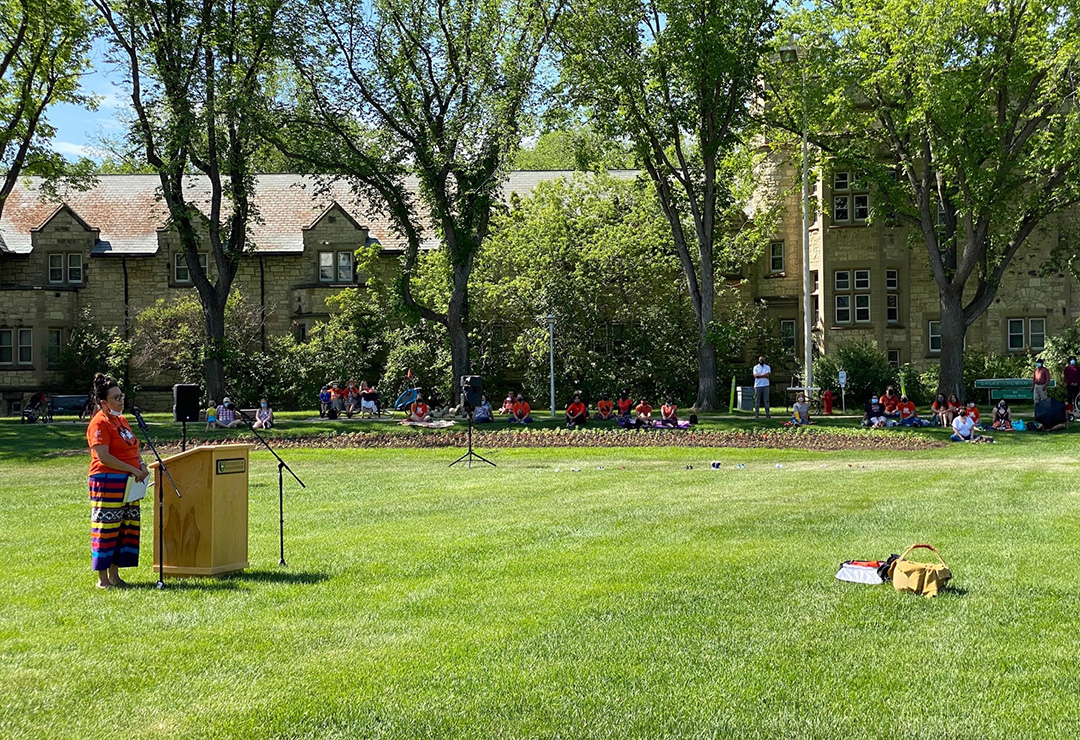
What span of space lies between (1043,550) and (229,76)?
30844 millimetres

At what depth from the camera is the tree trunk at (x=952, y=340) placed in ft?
117

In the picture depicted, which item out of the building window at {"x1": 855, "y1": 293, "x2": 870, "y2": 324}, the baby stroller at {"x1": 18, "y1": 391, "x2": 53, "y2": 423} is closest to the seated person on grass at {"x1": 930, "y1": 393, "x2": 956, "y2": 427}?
the building window at {"x1": 855, "y1": 293, "x2": 870, "y2": 324}

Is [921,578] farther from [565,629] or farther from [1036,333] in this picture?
[1036,333]

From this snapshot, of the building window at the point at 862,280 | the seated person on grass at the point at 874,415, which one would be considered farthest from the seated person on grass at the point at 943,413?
the building window at the point at 862,280

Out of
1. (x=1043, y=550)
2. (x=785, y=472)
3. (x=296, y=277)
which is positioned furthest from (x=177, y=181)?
(x=1043, y=550)

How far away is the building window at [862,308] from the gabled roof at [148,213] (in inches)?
539

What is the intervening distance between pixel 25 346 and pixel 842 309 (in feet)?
111

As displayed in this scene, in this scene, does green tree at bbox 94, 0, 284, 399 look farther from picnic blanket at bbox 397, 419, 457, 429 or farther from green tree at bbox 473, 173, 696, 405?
green tree at bbox 473, 173, 696, 405

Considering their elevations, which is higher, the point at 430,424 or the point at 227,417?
the point at 227,417

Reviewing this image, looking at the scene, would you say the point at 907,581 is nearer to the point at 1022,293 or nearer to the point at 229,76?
the point at 229,76

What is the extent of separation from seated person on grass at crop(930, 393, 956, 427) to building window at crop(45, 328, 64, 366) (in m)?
34.6

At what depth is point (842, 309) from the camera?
1725 inches

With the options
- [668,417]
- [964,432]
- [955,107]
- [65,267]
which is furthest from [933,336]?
[65,267]

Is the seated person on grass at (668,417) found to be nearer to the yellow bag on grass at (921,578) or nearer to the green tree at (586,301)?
the green tree at (586,301)
